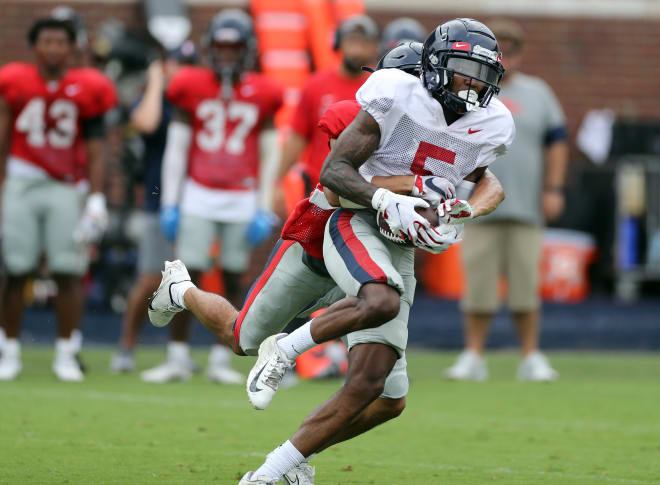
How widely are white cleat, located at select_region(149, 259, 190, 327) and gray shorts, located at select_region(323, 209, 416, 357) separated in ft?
2.88

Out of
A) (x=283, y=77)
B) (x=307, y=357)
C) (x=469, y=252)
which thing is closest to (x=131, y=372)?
(x=307, y=357)

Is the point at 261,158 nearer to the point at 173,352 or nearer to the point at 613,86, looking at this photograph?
the point at 173,352

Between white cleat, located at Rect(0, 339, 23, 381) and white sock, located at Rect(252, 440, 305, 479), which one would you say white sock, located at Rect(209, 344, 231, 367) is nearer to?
white cleat, located at Rect(0, 339, 23, 381)

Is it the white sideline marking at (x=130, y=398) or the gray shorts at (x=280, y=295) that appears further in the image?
the white sideline marking at (x=130, y=398)

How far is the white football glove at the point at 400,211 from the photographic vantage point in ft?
13.5

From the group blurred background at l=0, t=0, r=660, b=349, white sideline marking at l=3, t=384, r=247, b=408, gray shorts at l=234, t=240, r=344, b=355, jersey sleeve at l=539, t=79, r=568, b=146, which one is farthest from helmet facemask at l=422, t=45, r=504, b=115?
blurred background at l=0, t=0, r=660, b=349

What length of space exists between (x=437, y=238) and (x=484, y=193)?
0.47m

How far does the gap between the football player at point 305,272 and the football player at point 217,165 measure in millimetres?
2718

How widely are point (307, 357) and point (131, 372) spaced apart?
43.6 inches

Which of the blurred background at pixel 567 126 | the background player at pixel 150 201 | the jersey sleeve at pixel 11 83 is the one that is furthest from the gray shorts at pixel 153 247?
the blurred background at pixel 567 126

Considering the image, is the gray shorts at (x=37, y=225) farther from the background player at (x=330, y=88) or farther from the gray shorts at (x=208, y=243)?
the background player at (x=330, y=88)

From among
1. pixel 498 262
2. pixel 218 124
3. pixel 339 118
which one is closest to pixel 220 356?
pixel 218 124

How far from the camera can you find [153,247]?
7973mm

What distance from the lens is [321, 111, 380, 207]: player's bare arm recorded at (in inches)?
166
